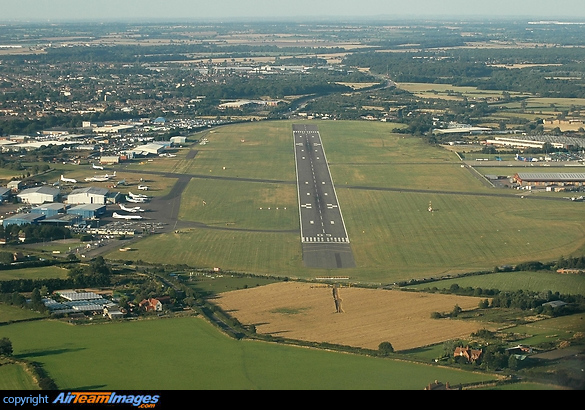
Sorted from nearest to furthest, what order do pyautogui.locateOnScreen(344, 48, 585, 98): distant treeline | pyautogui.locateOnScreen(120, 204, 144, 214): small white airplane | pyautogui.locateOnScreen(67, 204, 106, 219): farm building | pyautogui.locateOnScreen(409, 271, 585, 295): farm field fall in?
pyautogui.locateOnScreen(409, 271, 585, 295): farm field → pyautogui.locateOnScreen(67, 204, 106, 219): farm building → pyautogui.locateOnScreen(120, 204, 144, 214): small white airplane → pyautogui.locateOnScreen(344, 48, 585, 98): distant treeline

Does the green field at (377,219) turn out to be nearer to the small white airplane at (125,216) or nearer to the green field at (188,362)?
the small white airplane at (125,216)

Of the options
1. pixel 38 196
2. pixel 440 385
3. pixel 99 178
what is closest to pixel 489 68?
pixel 99 178

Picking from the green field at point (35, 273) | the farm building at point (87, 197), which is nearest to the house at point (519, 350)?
the green field at point (35, 273)

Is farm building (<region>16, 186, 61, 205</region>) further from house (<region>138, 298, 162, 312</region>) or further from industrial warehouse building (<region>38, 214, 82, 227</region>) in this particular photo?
house (<region>138, 298, 162, 312</region>)

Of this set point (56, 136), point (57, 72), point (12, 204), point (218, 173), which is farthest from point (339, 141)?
point (57, 72)

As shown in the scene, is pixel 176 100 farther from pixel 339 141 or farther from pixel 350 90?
pixel 339 141

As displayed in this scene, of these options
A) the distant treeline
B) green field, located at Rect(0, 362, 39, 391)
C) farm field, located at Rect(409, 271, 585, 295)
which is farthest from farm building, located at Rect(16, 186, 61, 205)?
the distant treeline

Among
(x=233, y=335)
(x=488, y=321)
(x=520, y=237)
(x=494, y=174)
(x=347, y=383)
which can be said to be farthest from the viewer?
(x=494, y=174)
